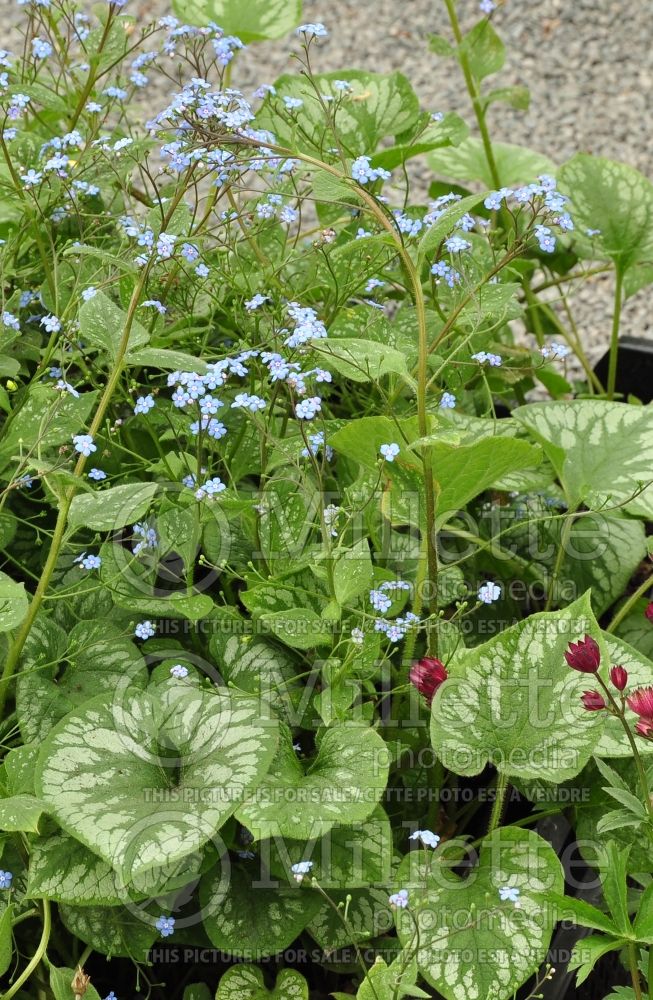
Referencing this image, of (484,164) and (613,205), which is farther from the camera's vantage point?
(484,164)

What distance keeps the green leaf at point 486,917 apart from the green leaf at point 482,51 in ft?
3.76

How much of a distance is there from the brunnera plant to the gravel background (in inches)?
75.3

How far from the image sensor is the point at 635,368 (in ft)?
6.47

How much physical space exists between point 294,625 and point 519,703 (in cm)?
24

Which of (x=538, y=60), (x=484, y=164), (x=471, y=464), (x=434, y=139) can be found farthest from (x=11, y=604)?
(x=538, y=60)

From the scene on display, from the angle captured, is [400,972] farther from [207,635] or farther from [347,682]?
[207,635]

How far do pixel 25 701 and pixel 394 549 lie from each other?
46cm

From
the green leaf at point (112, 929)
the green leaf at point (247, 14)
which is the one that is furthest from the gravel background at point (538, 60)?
the green leaf at point (112, 929)

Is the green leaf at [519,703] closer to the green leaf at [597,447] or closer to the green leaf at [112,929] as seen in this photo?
the green leaf at [597,447]

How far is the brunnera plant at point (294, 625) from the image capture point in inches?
41.9

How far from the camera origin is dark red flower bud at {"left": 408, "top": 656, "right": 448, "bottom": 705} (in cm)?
110

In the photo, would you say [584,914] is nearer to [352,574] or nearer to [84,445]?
[352,574]

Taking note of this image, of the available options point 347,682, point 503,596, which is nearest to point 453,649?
point 347,682

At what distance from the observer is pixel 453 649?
1230mm
